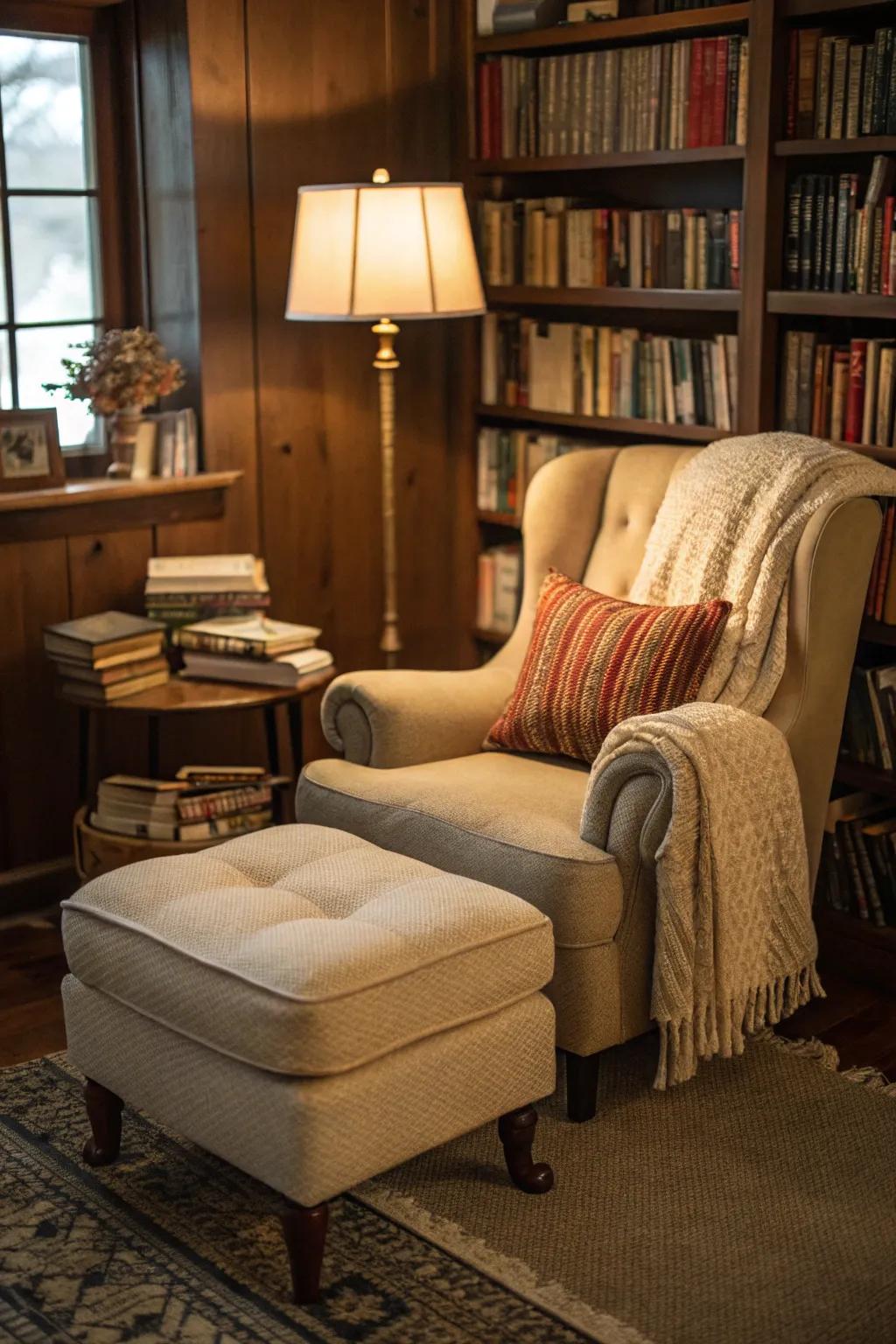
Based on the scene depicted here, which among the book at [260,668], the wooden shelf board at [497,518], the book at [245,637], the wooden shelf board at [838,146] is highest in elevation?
the wooden shelf board at [838,146]

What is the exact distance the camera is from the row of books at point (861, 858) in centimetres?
329

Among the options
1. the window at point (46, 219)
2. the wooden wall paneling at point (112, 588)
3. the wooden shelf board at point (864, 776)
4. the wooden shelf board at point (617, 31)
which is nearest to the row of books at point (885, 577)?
the wooden shelf board at point (864, 776)

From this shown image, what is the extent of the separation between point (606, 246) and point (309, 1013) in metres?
→ 2.14

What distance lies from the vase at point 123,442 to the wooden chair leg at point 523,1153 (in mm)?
1869

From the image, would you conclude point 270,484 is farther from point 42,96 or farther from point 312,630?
point 42,96

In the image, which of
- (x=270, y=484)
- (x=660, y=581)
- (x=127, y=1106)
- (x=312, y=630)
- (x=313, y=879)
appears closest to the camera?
(x=313, y=879)

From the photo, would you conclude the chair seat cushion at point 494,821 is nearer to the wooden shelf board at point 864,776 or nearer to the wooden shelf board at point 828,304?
the wooden shelf board at point 864,776

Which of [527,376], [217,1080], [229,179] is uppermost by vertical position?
[229,179]

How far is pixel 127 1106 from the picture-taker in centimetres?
275

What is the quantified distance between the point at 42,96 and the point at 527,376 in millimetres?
1260

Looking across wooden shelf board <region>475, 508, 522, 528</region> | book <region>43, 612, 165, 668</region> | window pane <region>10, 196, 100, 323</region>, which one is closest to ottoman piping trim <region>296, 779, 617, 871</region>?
book <region>43, 612, 165, 668</region>

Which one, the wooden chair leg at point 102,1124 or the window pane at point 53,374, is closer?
the wooden chair leg at point 102,1124

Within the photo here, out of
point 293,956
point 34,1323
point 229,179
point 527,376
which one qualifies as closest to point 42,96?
point 229,179

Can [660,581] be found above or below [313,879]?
above
